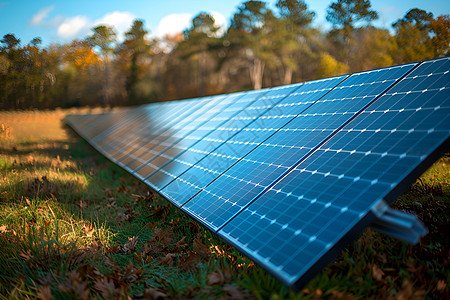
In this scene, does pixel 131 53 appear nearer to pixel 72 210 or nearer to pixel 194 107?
pixel 194 107

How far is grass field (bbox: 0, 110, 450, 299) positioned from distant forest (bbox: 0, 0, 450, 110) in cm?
468

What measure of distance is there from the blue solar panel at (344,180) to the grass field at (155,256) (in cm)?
38

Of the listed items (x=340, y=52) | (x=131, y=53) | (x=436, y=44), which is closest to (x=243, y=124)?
(x=436, y=44)

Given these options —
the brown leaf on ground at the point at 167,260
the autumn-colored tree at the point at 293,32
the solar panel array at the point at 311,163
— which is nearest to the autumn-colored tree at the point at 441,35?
the solar panel array at the point at 311,163

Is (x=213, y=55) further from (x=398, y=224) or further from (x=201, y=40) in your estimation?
(x=398, y=224)

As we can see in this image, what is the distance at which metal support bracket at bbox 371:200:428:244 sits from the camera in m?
2.84

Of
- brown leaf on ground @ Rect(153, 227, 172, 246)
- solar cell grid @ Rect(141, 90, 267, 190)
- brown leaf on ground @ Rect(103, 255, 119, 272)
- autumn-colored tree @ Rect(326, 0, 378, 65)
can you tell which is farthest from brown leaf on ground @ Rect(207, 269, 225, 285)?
autumn-colored tree @ Rect(326, 0, 378, 65)

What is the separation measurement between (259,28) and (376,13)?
→ 33741 millimetres

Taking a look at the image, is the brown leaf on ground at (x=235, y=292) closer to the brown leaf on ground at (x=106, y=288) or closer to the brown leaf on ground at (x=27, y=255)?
the brown leaf on ground at (x=106, y=288)

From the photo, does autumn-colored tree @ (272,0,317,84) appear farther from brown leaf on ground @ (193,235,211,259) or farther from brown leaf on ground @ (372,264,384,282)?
brown leaf on ground @ (372,264,384,282)

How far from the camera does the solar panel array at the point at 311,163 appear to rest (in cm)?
331

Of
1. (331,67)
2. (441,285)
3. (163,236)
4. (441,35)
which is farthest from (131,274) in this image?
(331,67)

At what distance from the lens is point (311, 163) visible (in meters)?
4.50

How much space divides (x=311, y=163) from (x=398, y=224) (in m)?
1.69
